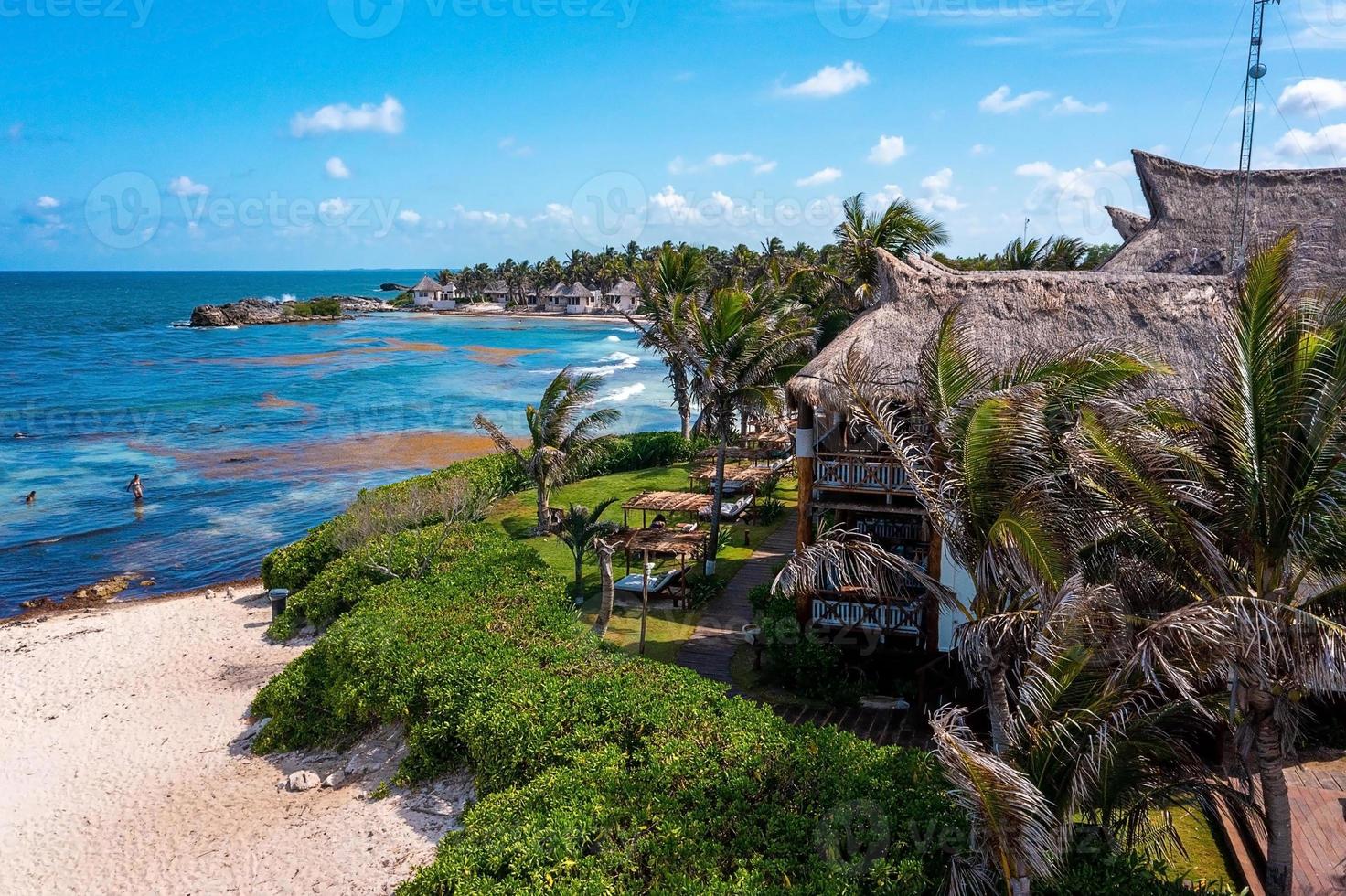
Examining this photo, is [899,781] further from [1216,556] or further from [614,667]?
[614,667]

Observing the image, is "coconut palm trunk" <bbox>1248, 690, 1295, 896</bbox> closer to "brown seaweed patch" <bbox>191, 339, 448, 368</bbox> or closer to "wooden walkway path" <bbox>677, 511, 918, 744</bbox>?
"wooden walkway path" <bbox>677, 511, 918, 744</bbox>

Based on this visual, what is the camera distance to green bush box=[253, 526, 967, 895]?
654cm

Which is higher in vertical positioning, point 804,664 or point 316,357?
point 804,664

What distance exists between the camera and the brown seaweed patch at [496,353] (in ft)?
224

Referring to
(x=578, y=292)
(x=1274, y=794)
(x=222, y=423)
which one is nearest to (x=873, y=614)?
(x=1274, y=794)

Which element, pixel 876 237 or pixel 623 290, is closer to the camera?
pixel 876 237

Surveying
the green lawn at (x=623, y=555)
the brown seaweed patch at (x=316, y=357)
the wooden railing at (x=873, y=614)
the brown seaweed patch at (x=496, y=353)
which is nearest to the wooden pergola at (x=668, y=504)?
the green lawn at (x=623, y=555)

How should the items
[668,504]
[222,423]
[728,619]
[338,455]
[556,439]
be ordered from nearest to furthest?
1. [728,619]
2. [668,504]
3. [556,439]
4. [338,455]
5. [222,423]

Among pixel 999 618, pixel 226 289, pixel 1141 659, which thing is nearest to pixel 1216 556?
pixel 1141 659

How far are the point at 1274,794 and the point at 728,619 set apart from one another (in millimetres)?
9505

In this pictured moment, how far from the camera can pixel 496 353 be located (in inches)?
2918

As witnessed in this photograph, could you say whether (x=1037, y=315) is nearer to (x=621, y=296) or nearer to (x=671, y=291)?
(x=671, y=291)

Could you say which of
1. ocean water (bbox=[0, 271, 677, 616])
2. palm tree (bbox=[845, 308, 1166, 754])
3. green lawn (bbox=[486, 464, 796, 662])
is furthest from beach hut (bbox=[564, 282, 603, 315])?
palm tree (bbox=[845, 308, 1166, 754])

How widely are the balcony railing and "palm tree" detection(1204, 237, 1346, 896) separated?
592 centimetres
